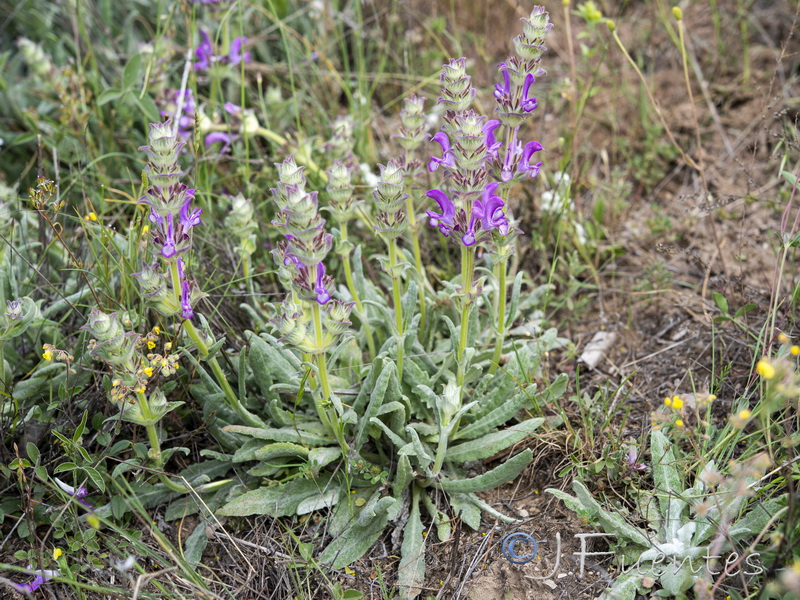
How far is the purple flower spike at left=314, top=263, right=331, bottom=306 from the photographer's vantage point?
208 centimetres

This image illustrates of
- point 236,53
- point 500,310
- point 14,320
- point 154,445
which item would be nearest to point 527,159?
point 500,310

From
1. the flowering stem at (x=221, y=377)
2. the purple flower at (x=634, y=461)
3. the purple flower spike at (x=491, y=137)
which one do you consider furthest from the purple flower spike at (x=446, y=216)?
the purple flower at (x=634, y=461)

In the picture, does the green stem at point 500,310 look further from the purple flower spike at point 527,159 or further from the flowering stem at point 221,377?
the flowering stem at point 221,377

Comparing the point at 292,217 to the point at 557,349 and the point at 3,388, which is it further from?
the point at 557,349

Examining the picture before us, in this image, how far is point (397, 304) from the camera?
101 inches

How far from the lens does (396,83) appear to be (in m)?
4.29

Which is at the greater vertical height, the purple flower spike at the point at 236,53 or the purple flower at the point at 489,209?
the purple flower spike at the point at 236,53

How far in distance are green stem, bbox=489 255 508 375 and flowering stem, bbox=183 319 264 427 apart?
95cm

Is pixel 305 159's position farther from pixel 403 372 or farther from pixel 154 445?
pixel 154 445

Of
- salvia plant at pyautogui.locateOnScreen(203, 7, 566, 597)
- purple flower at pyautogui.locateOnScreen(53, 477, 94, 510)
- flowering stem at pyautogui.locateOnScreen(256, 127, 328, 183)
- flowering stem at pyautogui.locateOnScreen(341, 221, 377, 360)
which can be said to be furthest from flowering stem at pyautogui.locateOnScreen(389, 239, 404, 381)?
purple flower at pyautogui.locateOnScreen(53, 477, 94, 510)

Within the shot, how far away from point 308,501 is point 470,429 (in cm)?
67

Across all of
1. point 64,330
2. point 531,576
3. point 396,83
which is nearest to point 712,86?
point 396,83

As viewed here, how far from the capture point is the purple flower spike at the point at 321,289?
82.0 inches

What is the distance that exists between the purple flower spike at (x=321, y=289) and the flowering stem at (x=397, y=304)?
1.30 feet
